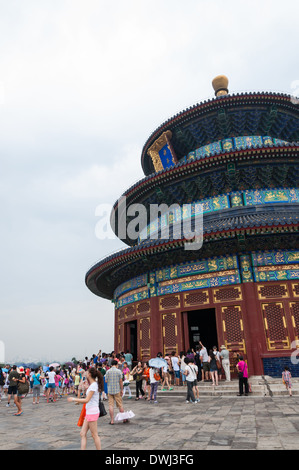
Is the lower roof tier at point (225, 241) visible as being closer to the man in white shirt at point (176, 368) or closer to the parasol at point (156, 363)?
the man in white shirt at point (176, 368)

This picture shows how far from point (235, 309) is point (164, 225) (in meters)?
6.95

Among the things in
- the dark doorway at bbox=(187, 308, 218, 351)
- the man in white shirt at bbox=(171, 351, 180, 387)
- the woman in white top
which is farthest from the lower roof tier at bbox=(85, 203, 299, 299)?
the woman in white top

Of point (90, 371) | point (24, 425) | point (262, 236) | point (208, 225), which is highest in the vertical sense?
point (208, 225)

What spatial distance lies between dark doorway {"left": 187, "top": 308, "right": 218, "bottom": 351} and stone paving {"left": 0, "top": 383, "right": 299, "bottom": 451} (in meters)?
12.8

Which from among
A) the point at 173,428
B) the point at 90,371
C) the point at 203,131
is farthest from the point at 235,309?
the point at 203,131

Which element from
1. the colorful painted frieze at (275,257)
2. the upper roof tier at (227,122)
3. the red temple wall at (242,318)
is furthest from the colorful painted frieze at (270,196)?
the red temple wall at (242,318)

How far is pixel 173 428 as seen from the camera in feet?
22.7

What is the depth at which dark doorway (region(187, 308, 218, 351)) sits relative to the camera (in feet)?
76.0

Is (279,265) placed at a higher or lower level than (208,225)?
lower

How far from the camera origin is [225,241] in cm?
1492

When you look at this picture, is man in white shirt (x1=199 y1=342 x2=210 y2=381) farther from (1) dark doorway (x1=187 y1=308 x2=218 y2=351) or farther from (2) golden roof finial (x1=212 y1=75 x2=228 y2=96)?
(2) golden roof finial (x1=212 y1=75 x2=228 y2=96)

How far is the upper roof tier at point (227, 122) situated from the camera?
19.8 metres

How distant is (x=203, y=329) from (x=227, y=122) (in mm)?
14417

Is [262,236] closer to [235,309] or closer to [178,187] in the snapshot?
[235,309]
